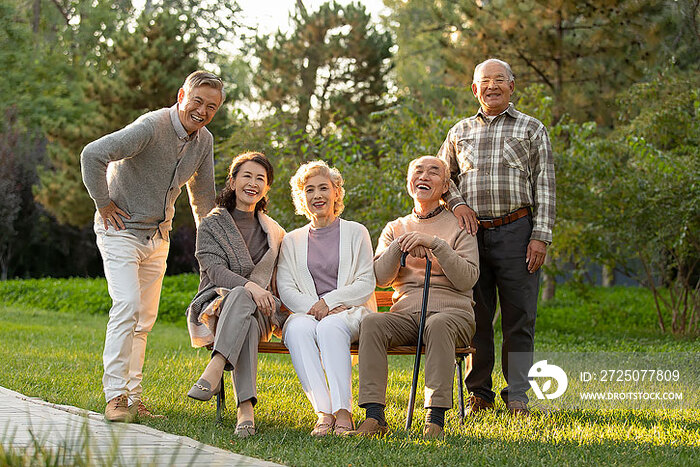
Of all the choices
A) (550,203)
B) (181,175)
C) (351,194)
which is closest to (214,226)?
(181,175)

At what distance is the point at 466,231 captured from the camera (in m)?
4.80

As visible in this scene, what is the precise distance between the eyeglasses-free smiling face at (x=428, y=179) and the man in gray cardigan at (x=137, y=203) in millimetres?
1165

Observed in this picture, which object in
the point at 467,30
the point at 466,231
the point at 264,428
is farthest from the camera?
the point at 467,30

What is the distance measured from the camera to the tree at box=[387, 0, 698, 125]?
13688 millimetres

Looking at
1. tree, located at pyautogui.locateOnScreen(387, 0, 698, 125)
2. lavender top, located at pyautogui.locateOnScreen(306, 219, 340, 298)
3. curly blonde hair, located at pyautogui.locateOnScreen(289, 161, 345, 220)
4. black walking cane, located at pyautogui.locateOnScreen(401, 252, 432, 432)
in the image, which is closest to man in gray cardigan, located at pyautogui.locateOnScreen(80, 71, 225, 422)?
curly blonde hair, located at pyautogui.locateOnScreen(289, 161, 345, 220)

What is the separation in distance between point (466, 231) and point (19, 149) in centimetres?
1859

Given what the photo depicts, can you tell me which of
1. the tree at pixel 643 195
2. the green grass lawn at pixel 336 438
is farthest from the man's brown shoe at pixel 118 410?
the tree at pixel 643 195

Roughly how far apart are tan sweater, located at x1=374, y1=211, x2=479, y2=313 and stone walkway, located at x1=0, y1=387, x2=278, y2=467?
4.78ft

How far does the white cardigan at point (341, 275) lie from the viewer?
466 centimetres

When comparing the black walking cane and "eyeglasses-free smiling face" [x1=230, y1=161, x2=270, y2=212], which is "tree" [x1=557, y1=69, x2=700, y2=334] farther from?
"eyeglasses-free smiling face" [x1=230, y1=161, x2=270, y2=212]

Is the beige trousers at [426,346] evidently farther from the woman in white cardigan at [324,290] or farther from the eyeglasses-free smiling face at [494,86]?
the eyeglasses-free smiling face at [494,86]

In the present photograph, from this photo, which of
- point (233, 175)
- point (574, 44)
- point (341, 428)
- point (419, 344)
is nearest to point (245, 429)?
point (341, 428)

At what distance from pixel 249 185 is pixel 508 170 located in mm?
1498

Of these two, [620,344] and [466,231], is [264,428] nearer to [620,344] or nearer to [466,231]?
[466,231]
